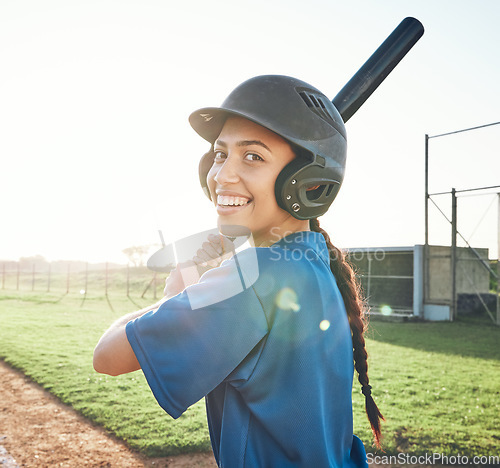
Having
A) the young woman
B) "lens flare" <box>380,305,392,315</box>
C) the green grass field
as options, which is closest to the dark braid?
the young woman

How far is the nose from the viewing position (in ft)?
4.45

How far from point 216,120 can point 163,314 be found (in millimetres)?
855

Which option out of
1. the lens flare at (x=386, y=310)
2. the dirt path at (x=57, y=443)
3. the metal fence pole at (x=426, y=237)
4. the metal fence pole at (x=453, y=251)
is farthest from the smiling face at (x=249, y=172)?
the lens flare at (x=386, y=310)

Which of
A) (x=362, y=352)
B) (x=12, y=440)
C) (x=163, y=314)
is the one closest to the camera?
(x=163, y=314)

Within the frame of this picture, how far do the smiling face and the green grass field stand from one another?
A: 362 centimetres

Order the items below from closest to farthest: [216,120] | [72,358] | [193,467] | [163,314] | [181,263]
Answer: [163,314] → [181,263] → [216,120] → [193,467] → [72,358]

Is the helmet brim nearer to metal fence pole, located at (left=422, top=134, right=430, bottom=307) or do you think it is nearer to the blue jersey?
the blue jersey

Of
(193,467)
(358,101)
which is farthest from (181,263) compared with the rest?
(193,467)

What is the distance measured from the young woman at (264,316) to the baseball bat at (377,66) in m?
0.32

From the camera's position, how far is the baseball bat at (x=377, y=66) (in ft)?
5.91

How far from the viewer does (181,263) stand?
1369 millimetres

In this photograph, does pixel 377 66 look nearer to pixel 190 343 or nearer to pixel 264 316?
pixel 264 316

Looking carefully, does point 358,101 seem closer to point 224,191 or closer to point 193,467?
point 224,191

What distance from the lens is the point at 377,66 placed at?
5.93 feet
